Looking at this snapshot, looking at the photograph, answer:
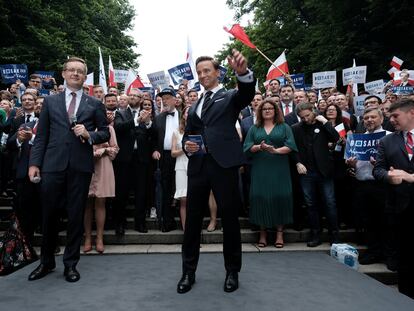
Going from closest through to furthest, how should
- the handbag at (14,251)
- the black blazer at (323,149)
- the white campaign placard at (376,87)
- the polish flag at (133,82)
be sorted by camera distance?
the handbag at (14,251) < the black blazer at (323,149) < the white campaign placard at (376,87) < the polish flag at (133,82)

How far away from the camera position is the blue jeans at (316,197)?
17.6 ft

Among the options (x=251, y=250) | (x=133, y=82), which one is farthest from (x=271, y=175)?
(x=133, y=82)

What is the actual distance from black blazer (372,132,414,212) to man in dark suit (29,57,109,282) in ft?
9.57

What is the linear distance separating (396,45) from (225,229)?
45.7ft

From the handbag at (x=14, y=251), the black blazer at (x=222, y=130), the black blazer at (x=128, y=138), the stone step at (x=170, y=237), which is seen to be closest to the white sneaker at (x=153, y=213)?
the stone step at (x=170, y=237)

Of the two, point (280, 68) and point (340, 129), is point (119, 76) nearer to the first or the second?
point (280, 68)

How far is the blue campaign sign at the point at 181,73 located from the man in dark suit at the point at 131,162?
131 inches

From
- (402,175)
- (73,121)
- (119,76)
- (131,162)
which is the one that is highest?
(119,76)

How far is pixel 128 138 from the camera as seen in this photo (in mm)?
5652

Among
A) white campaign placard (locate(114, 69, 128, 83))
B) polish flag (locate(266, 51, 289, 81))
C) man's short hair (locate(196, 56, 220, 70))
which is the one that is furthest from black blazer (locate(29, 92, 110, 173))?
white campaign placard (locate(114, 69, 128, 83))

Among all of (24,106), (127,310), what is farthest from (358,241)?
(24,106)

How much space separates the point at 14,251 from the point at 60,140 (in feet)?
5.31

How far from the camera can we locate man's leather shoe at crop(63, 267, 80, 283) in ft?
12.5

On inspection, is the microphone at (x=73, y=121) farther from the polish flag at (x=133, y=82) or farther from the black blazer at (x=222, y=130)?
the polish flag at (x=133, y=82)
